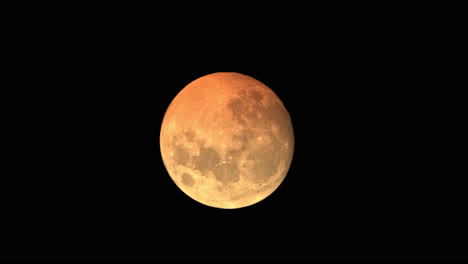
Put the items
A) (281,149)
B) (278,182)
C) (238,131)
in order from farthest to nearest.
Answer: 1. (278,182)
2. (281,149)
3. (238,131)

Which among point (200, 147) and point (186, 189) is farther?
point (186, 189)

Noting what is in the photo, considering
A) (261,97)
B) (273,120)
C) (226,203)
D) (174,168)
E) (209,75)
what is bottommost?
(226,203)

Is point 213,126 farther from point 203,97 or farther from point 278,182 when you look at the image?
point 278,182

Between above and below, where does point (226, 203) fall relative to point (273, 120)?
below

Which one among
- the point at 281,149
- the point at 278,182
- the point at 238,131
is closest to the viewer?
the point at 238,131

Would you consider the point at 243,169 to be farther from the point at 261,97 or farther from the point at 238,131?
the point at 261,97

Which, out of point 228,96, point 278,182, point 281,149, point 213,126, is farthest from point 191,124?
point 278,182
